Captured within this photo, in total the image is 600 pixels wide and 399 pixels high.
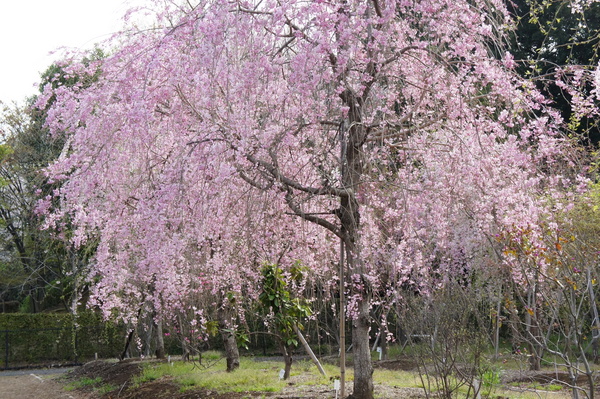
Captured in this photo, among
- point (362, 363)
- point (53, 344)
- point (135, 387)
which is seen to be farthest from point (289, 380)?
point (53, 344)

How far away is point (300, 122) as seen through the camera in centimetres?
557

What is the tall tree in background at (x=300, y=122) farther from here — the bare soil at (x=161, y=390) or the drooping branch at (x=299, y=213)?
the bare soil at (x=161, y=390)

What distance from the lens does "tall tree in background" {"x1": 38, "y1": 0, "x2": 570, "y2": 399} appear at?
15.6 feet

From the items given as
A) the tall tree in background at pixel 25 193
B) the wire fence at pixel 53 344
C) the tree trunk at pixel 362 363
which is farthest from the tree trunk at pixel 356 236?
the tall tree in background at pixel 25 193

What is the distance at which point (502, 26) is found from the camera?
17.4 ft

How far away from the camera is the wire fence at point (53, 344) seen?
16641 millimetres

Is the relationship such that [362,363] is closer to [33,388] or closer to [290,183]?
[290,183]

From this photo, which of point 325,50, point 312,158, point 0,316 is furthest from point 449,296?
point 0,316

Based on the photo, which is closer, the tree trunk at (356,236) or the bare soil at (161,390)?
the tree trunk at (356,236)

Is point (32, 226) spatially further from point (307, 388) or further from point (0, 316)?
point (307, 388)

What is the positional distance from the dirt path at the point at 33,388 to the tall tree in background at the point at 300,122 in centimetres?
581

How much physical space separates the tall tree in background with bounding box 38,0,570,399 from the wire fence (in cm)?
1145

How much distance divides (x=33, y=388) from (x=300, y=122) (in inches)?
369

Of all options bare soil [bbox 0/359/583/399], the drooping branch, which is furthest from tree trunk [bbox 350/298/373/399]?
the drooping branch
